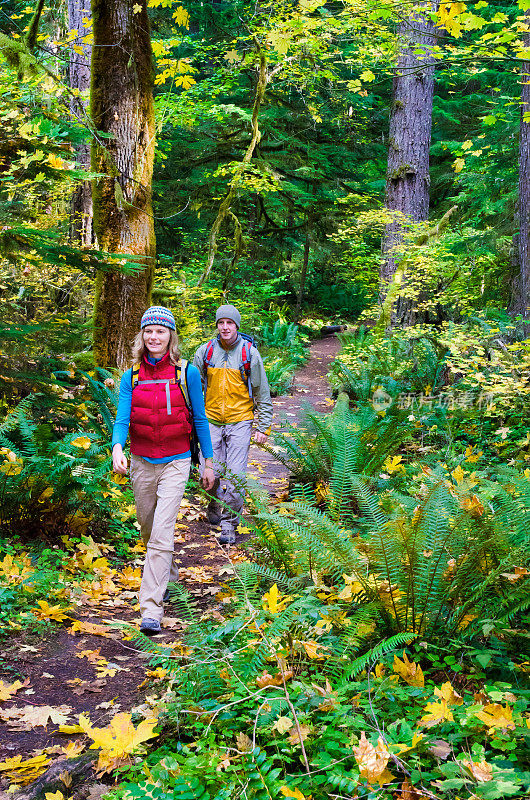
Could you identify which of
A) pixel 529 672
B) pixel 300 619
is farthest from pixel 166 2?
pixel 529 672

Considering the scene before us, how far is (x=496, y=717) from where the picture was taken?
236 centimetres

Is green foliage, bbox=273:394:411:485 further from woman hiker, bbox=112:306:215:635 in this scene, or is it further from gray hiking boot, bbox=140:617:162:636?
gray hiking boot, bbox=140:617:162:636

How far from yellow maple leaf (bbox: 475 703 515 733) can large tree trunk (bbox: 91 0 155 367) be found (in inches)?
193

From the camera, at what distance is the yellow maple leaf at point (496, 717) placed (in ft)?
7.56

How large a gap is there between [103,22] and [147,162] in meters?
1.40

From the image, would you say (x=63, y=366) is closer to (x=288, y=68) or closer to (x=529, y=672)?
(x=529, y=672)

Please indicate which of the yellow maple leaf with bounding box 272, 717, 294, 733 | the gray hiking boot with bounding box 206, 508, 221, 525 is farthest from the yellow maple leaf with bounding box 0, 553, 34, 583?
the gray hiking boot with bounding box 206, 508, 221, 525

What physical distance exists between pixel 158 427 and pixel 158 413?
0.10 m

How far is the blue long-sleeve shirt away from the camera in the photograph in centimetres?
409

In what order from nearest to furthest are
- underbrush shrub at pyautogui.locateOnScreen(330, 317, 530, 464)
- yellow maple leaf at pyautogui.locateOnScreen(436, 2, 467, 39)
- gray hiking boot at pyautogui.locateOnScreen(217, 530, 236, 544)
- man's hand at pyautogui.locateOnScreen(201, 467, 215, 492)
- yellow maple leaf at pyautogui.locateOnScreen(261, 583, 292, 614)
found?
yellow maple leaf at pyautogui.locateOnScreen(261, 583, 292, 614), man's hand at pyautogui.locateOnScreen(201, 467, 215, 492), yellow maple leaf at pyautogui.locateOnScreen(436, 2, 467, 39), gray hiking boot at pyautogui.locateOnScreen(217, 530, 236, 544), underbrush shrub at pyautogui.locateOnScreen(330, 317, 530, 464)

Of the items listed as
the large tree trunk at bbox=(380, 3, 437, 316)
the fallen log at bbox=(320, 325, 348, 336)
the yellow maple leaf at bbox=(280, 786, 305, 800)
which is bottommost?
the yellow maple leaf at bbox=(280, 786, 305, 800)

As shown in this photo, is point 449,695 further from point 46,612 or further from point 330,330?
point 330,330

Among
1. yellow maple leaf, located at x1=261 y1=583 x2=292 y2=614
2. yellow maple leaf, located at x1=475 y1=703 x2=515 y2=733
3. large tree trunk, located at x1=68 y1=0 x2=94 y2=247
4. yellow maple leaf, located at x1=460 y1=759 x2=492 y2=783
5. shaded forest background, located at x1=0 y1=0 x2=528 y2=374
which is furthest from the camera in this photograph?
large tree trunk, located at x1=68 y1=0 x2=94 y2=247

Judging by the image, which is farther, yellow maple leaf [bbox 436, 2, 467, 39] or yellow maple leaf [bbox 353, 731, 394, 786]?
yellow maple leaf [bbox 436, 2, 467, 39]
